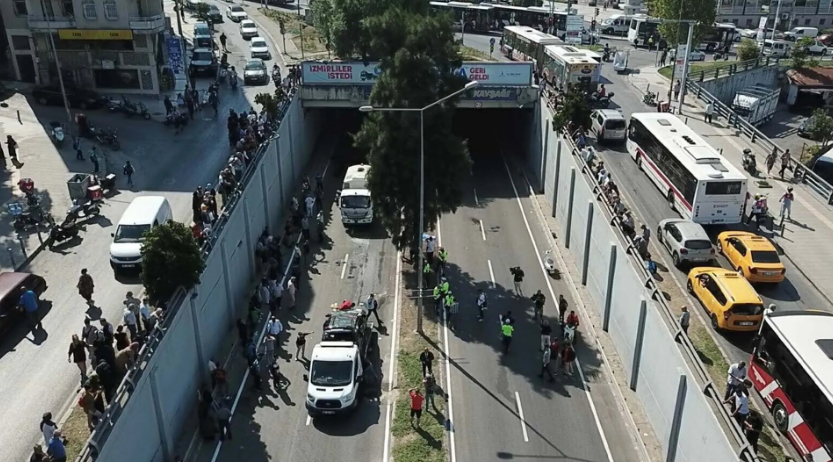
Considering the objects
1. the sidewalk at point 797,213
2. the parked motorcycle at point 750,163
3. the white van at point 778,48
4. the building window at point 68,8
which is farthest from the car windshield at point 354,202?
the white van at point 778,48

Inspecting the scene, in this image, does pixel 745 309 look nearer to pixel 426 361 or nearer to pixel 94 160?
pixel 426 361

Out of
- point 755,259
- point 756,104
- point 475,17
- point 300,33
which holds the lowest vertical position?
point 756,104

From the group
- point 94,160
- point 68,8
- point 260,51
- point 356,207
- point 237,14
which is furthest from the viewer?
point 237,14

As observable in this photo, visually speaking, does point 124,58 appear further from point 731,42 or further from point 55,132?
point 731,42

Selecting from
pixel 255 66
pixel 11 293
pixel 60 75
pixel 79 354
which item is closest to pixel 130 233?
pixel 11 293

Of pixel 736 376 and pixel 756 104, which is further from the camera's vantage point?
pixel 756 104

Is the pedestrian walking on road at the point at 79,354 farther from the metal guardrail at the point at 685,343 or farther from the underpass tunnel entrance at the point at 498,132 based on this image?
the underpass tunnel entrance at the point at 498,132

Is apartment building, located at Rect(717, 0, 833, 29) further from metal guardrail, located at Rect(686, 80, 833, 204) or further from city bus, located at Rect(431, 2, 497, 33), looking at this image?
metal guardrail, located at Rect(686, 80, 833, 204)
